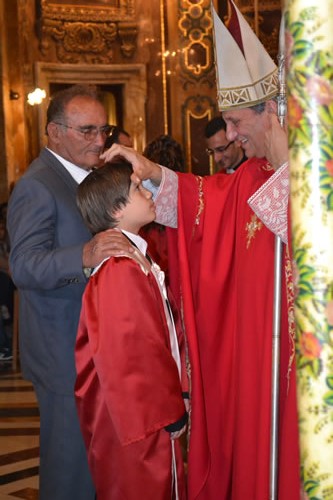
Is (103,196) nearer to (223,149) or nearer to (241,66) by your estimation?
(241,66)

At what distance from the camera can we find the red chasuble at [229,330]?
9.18 feet

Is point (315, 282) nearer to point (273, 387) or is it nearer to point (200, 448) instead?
point (273, 387)

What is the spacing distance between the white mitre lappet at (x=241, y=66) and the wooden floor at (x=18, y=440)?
86.1 inches

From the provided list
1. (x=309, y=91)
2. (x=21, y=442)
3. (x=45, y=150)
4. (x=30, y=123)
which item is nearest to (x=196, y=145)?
(x=30, y=123)

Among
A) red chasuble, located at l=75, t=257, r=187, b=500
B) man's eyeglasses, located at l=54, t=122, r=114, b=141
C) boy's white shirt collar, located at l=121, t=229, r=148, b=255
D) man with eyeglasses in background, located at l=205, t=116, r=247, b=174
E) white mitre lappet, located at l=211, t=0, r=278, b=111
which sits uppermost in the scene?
white mitre lappet, located at l=211, t=0, r=278, b=111

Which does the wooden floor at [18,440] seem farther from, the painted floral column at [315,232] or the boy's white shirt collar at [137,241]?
the painted floral column at [315,232]

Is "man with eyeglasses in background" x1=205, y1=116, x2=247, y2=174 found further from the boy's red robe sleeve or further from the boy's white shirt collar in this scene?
the boy's red robe sleeve

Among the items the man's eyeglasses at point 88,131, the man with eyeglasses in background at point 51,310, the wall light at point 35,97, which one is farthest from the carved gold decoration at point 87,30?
the man with eyeglasses in background at point 51,310

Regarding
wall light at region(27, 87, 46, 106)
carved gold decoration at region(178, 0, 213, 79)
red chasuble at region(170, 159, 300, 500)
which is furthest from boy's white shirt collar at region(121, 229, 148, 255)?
carved gold decoration at region(178, 0, 213, 79)

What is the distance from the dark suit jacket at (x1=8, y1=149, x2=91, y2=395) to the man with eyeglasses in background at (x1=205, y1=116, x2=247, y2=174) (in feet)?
7.11

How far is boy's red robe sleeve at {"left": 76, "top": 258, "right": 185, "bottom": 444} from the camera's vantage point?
2637mm

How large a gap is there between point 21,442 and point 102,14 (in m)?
7.07

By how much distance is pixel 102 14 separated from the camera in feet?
36.3

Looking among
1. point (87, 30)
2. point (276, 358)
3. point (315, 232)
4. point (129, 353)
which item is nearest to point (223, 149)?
point (129, 353)
